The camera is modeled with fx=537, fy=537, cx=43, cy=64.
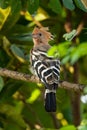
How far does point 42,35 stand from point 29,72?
64 cm

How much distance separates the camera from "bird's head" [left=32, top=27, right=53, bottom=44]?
16.8 ft

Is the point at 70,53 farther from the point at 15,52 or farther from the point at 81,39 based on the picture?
the point at 81,39

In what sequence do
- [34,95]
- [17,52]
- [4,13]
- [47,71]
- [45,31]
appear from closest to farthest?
[47,71], [17,52], [4,13], [45,31], [34,95]

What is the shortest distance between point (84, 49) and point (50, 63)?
7.27ft

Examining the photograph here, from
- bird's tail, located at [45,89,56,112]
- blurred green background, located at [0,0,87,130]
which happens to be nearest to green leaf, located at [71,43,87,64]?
bird's tail, located at [45,89,56,112]

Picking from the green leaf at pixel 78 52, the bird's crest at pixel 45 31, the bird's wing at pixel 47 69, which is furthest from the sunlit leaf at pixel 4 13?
the green leaf at pixel 78 52

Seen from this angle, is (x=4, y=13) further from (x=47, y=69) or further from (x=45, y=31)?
(x=47, y=69)

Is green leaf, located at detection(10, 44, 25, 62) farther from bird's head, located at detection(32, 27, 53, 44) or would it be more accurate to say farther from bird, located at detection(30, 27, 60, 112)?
bird's head, located at detection(32, 27, 53, 44)

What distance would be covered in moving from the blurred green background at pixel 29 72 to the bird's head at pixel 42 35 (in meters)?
0.06

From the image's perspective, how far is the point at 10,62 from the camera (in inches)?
187

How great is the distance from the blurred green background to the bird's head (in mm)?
59

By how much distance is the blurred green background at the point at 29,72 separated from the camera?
4758mm

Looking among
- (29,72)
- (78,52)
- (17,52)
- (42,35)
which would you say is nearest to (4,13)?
(17,52)

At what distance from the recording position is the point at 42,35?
17.7ft
